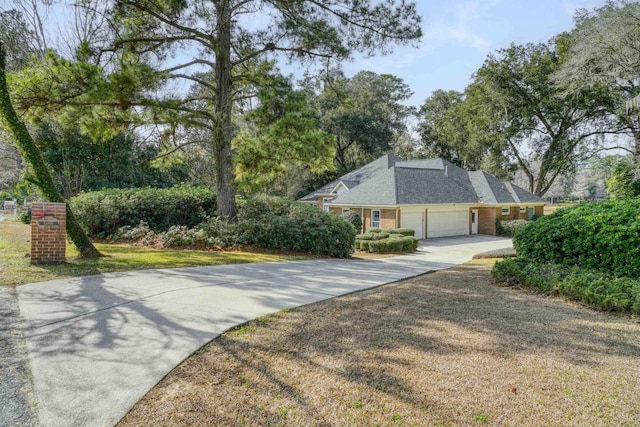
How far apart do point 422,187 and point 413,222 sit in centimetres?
281

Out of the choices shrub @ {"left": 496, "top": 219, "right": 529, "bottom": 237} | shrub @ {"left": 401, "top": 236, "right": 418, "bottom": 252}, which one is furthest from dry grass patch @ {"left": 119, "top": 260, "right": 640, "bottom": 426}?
shrub @ {"left": 496, "top": 219, "right": 529, "bottom": 237}

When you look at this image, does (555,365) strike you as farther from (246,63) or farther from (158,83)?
(246,63)

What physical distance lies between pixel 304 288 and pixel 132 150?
18.8 metres

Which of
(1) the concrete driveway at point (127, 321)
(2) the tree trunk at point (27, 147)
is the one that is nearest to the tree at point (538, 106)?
(1) the concrete driveway at point (127, 321)

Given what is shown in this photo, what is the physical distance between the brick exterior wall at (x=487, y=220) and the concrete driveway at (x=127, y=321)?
22.7m

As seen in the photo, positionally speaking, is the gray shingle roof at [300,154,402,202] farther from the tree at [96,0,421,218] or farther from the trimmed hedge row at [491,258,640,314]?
the trimmed hedge row at [491,258,640,314]

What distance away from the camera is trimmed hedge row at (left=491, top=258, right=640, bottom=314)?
5.48m

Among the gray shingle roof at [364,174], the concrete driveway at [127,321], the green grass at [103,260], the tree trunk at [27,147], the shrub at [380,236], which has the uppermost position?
the gray shingle roof at [364,174]

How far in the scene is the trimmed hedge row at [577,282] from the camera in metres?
5.48

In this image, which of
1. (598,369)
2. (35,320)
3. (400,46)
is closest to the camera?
(598,369)

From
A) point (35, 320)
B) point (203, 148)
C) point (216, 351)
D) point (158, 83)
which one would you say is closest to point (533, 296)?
point (216, 351)

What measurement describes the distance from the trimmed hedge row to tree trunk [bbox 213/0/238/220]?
8354mm

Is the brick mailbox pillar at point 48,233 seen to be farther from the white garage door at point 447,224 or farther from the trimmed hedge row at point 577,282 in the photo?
the white garage door at point 447,224

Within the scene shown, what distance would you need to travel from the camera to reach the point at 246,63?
13.6 m
